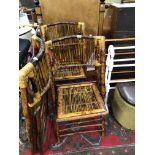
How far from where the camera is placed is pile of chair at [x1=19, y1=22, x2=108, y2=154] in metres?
1.14

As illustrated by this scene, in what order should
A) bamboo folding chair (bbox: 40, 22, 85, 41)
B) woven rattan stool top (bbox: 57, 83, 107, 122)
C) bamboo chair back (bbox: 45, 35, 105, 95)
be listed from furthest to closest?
bamboo folding chair (bbox: 40, 22, 85, 41), bamboo chair back (bbox: 45, 35, 105, 95), woven rattan stool top (bbox: 57, 83, 107, 122)

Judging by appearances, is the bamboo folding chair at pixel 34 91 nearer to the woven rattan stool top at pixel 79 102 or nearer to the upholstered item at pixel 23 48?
the woven rattan stool top at pixel 79 102

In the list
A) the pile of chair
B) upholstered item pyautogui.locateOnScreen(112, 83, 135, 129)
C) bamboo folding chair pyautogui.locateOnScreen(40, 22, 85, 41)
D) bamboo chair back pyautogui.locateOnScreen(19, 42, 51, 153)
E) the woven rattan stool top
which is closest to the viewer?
bamboo chair back pyautogui.locateOnScreen(19, 42, 51, 153)

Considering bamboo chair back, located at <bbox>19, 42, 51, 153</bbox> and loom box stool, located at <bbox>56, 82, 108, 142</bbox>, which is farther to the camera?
loom box stool, located at <bbox>56, 82, 108, 142</bbox>

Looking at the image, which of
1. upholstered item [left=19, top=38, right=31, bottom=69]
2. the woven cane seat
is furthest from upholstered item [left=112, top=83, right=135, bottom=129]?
upholstered item [left=19, top=38, right=31, bottom=69]

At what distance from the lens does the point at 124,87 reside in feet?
5.46

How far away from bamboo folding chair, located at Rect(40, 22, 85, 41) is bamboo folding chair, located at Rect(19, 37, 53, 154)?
635 millimetres

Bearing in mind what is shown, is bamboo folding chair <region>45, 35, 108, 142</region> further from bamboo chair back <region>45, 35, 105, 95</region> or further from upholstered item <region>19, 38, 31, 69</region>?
upholstered item <region>19, 38, 31, 69</region>

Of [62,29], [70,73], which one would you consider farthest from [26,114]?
[62,29]

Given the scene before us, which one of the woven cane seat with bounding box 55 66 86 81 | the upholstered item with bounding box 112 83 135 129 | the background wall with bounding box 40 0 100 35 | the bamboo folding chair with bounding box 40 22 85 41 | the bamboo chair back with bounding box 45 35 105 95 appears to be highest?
the background wall with bounding box 40 0 100 35

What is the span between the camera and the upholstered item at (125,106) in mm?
1554

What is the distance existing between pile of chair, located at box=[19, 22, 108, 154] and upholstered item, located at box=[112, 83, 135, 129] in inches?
7.4

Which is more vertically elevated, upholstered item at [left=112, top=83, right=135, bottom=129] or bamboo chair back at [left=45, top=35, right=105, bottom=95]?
bamboo chair back at [left=45, top=35, right=105, bottom=95]
